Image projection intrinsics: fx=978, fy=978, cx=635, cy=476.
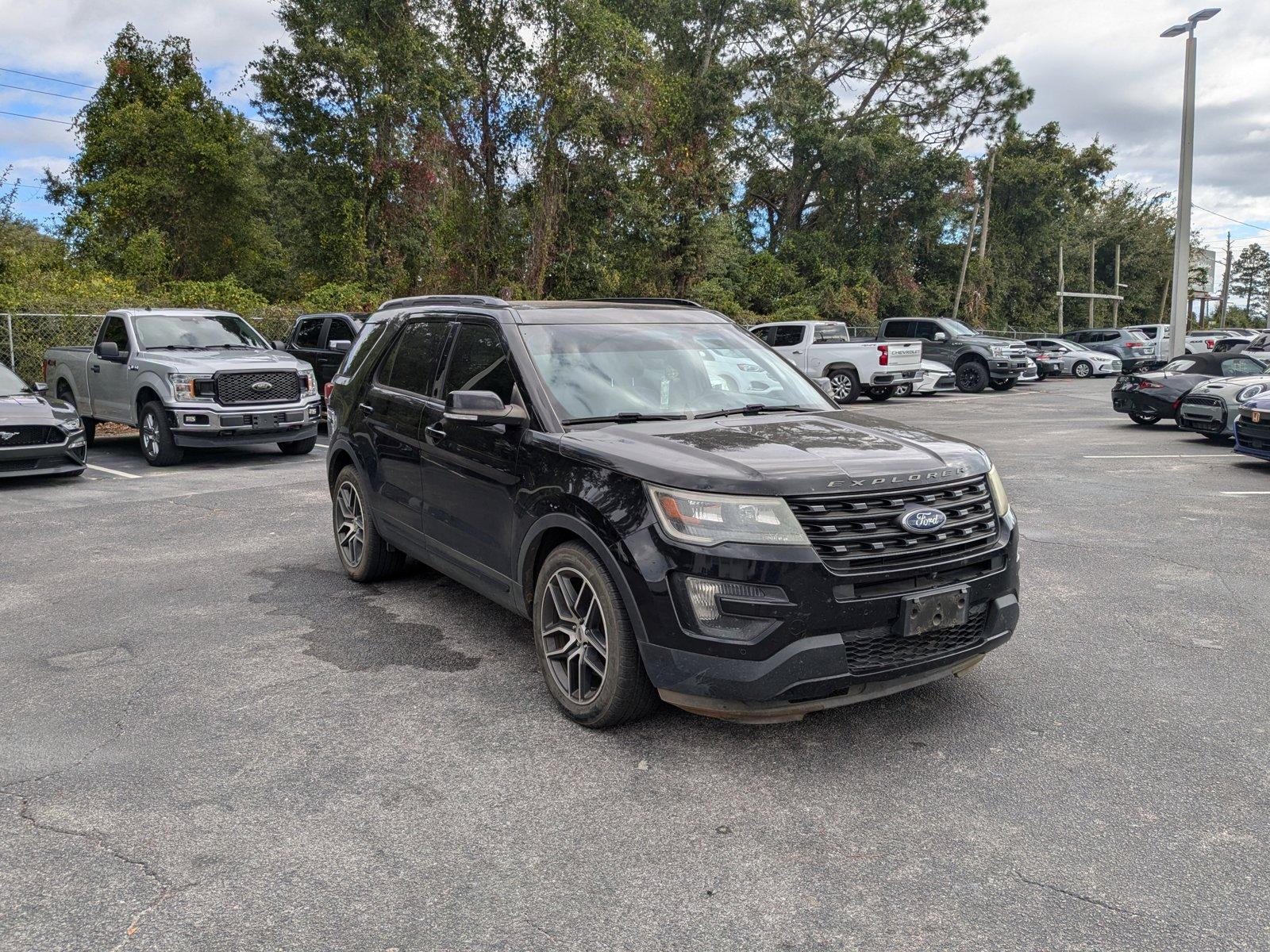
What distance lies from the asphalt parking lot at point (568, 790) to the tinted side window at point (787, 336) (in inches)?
713

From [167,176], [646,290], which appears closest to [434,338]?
[646,290]

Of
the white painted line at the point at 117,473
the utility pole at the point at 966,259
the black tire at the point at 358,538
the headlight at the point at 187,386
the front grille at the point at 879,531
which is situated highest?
the utility pole at the point at 966,259

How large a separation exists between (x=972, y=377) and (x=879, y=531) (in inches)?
1013

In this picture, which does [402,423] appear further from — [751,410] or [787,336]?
[787,336]

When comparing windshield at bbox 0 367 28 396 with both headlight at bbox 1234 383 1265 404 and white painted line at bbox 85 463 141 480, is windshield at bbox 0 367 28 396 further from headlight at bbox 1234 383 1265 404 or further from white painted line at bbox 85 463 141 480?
headlight at bbox 1234 383 1265 404

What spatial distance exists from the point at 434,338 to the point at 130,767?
280 centimetres

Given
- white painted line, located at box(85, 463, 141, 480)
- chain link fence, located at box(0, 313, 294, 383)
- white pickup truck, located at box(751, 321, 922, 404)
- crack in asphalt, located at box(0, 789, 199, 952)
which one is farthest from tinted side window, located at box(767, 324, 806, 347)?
crack in asphalt, located at box(0, 789, 199, 952)

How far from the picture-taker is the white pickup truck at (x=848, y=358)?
23281mm

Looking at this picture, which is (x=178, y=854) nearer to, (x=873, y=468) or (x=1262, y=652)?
(x=873, y=468)

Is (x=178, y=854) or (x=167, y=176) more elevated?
(x=167, y=176)

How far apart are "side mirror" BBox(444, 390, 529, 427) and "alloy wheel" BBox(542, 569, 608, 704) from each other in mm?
788

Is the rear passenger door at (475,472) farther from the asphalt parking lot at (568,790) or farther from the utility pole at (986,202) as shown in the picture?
the utility pole at (986,202)

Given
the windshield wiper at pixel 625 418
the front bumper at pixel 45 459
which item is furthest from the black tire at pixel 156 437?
the windshield wiper at pixel 625 418

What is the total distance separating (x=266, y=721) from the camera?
4188 mm
